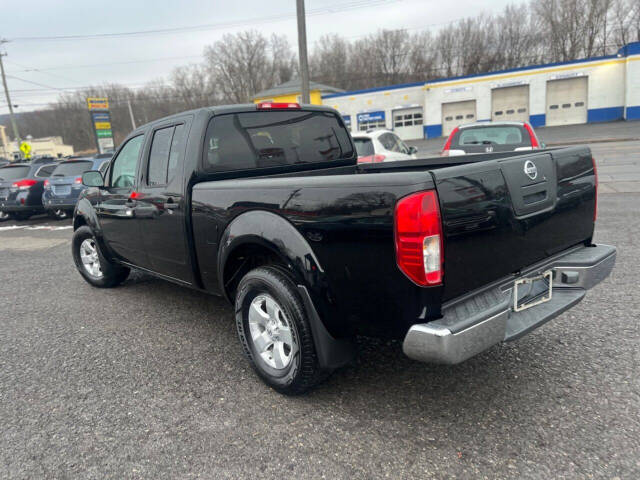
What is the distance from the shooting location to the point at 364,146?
31.6ft

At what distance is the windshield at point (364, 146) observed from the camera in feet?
31.3

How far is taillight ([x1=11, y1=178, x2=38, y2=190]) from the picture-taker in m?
12.7

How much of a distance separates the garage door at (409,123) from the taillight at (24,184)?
36.6 meters

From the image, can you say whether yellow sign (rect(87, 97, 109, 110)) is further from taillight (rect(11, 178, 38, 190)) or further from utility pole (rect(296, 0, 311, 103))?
utility pole (rect(296, 0, 311, 103))

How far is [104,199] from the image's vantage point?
16.0 ft

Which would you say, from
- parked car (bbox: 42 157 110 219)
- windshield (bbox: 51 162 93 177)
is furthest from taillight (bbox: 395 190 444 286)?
windshield (bbox: 51 162 93 177)

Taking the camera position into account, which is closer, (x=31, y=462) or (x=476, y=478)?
(x=476, y=478)

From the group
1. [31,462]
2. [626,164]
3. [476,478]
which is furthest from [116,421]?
[626,164]

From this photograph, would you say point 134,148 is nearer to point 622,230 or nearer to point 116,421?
point 116,421

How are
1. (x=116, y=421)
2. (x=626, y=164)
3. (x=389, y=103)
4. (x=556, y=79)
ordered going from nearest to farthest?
(x=116, y=421), (x=626, y=164), (x=556, y=79), (x=389, y=103)

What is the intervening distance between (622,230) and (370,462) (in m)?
6.18

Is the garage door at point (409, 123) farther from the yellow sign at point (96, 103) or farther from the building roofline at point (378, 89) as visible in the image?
the yellow sign at point (96, 103)

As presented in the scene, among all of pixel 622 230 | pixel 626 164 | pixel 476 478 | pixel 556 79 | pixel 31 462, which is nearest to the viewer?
pixel 476 478

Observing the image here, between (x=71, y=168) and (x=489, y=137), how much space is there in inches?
410
